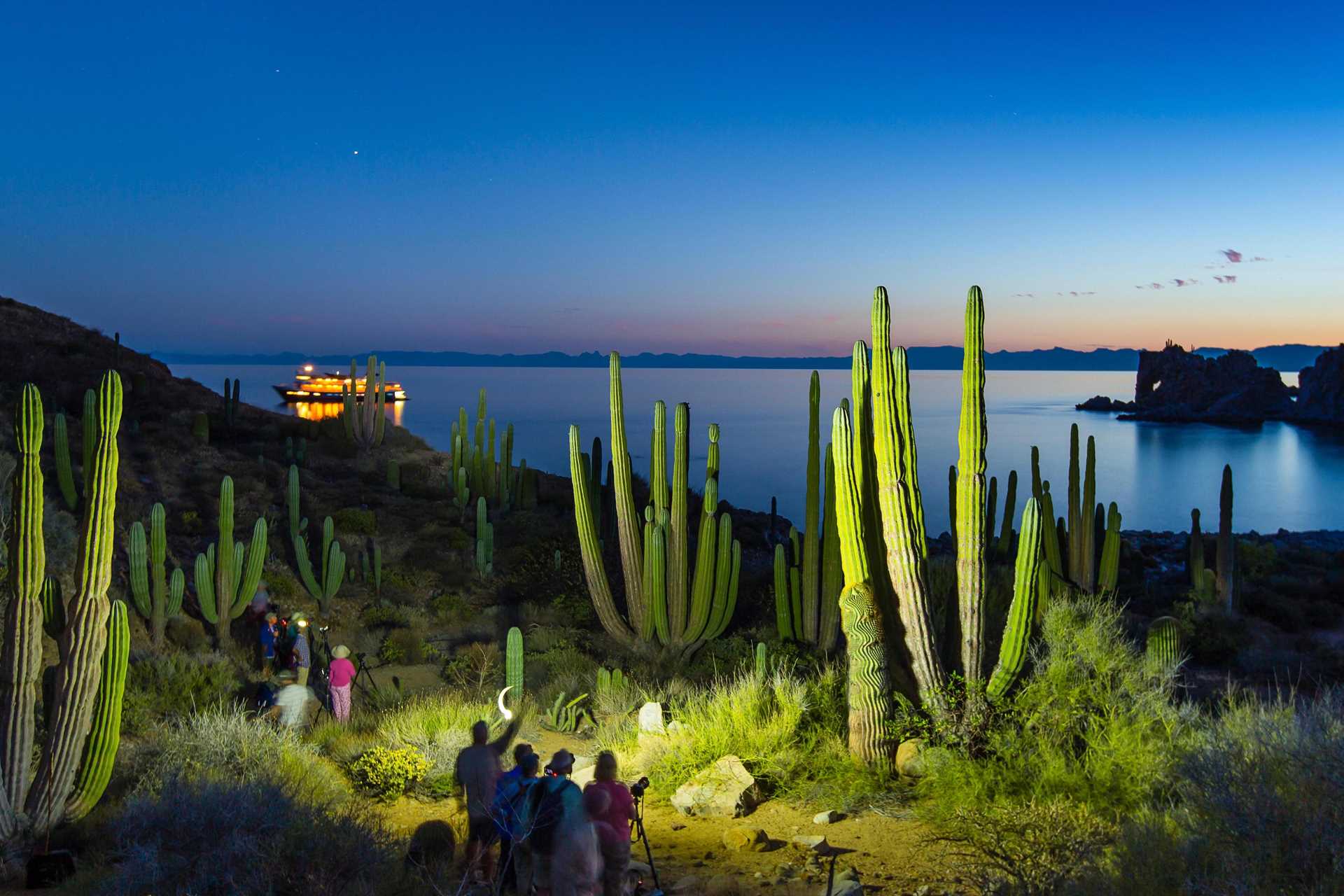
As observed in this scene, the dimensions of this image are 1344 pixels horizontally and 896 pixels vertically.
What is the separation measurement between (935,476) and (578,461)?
4460cm

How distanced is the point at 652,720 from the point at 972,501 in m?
3.79

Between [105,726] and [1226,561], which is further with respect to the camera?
[1226,561]

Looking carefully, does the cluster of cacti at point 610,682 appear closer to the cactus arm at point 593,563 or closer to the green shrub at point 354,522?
the cactus arm at point 593,563

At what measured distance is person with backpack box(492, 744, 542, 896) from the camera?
5.85 m

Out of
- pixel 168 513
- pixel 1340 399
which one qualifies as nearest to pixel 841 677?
pixel 168 513

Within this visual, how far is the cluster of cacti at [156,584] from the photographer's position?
13.3 metres

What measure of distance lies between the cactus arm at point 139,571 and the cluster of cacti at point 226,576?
2.18 feet

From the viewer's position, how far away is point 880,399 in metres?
8.39

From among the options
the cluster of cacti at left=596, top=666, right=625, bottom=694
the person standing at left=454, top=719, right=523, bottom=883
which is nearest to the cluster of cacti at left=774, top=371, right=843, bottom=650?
the cluster of cacti at left=596, top=666, right=625, bottom=694

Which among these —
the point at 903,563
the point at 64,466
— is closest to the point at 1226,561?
the point at 903,563

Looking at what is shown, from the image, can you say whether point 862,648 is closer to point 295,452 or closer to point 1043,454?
point 295,452

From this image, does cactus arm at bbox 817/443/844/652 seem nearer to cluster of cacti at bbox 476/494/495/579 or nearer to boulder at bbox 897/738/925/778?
boulder at bbox 897/738/925/778

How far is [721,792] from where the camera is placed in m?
7.86

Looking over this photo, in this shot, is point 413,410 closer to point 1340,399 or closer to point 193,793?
point 1340,399
